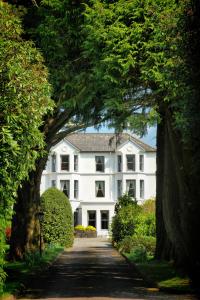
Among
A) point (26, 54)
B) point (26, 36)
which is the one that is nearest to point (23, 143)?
point (26, 54)

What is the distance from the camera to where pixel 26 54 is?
15594 millimetres

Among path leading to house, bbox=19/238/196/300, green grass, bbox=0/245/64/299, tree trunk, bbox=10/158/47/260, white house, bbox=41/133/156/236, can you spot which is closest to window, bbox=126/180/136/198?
white house, bbox=41/133/156/236

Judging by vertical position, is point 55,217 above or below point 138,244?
above

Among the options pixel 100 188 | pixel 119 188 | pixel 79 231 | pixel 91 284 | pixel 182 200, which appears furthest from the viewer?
pixel 100 188

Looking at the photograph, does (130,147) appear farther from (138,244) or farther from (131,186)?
(138,244)

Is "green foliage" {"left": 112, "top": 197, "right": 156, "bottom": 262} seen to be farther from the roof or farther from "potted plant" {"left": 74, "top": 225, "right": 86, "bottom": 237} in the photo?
the roof

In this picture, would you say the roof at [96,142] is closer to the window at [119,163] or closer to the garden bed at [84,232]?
the window at [119,163]

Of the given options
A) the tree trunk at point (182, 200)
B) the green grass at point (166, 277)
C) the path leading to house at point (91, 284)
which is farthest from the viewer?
the tree trunk at point (182, 200)

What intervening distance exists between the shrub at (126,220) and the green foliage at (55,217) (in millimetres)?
4029

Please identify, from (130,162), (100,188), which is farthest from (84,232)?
(130,162)

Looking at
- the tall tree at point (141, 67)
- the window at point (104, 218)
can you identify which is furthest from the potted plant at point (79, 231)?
the tall tree at point (141, 67)

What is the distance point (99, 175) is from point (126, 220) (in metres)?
31.8

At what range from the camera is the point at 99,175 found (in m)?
75.1

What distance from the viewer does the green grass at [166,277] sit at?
18.5m
